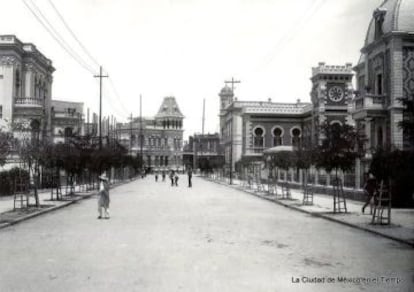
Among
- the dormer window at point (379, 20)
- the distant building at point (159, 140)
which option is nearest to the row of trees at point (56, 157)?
the dormer window at point (379, 20)

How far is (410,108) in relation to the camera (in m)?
11.1

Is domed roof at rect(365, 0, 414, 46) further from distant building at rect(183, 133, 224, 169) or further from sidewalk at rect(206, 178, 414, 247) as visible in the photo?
distant building at rect(183, 133, 224, 169)

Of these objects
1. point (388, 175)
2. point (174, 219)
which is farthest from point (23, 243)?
point (388, 175)

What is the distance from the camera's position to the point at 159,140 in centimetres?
12131

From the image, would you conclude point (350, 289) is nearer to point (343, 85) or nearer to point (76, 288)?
point (76, 288)

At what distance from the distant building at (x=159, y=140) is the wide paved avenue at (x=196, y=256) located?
102975 millimetres

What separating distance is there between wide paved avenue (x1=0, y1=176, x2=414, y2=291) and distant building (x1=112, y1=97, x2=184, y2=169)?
10297cm

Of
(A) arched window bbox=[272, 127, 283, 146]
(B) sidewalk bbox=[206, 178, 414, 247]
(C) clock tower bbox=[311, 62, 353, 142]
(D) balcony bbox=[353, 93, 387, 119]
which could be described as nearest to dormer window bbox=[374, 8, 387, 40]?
(D) balcony bbox=[353, 93, 387, 119]

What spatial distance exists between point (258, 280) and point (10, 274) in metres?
3.95

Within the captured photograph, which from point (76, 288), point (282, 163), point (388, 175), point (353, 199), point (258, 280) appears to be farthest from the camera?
point (282, 163)

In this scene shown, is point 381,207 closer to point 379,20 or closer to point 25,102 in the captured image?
point 379,20

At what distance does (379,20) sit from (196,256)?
1189 inches

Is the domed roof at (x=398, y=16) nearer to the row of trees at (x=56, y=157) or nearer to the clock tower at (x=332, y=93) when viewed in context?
the row of trees at (x=56, y=157)

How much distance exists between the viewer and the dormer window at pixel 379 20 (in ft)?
114
